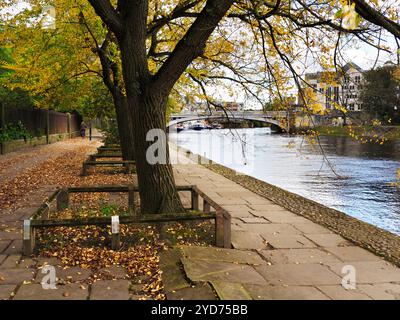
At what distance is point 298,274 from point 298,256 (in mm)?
745

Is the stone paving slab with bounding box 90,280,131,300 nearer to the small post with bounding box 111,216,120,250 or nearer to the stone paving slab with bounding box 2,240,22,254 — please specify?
the small post with bounding box 111,216,120,250

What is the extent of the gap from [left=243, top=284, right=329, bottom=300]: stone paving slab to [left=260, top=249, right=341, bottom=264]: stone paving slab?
93cm

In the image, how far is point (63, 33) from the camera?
40.3ft

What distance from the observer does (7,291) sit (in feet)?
13.7

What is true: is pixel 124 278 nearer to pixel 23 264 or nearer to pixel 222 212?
pixel 23 264

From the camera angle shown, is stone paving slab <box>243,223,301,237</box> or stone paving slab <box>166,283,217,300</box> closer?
stone paving slab <box>166,283,217,300</box>

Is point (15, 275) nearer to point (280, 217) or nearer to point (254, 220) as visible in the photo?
point (254, 220)

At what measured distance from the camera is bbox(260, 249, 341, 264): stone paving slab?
5367mm

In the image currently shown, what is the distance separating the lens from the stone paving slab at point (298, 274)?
459cm

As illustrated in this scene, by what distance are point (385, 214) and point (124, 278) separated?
8.55 m

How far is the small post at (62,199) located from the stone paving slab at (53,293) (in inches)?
133

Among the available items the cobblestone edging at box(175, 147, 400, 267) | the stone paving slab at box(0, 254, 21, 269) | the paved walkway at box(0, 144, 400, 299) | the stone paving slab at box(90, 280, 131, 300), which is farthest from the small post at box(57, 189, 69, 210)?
the cobblestone edging at box(175, 147, 400, 267)

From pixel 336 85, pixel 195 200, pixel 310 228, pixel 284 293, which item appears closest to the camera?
pixel 284 293

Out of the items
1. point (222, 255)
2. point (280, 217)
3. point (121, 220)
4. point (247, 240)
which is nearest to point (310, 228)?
point (280, 217)
